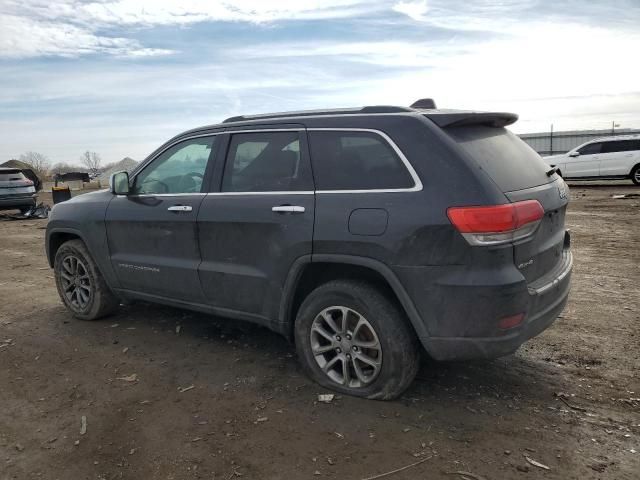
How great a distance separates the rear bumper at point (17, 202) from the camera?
48.8 feet

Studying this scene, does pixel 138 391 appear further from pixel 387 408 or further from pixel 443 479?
pixel 443 479

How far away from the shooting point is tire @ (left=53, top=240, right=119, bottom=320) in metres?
5.12

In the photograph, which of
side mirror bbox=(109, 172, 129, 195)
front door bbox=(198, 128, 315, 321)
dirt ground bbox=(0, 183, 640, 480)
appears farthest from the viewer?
side mirror bbox=(109, 172, 129, 195)

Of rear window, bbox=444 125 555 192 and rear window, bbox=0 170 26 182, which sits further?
rear window, bbox=0 170 26 182

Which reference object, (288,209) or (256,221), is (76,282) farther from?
(288,209)

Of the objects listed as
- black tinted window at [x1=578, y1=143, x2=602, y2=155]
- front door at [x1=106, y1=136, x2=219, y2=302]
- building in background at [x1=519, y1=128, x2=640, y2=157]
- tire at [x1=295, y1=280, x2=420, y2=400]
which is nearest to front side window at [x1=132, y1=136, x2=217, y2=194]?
front door at [x1=106, y1=136, x2=219, y2=302]

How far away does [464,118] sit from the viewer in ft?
10.9

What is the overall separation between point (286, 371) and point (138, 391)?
3.43ft

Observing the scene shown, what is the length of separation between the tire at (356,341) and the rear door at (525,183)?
82 centimetres

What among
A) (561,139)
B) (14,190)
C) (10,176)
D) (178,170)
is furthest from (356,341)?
(561,139)

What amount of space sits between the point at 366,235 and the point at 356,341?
0.70 metres

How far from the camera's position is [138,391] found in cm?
373

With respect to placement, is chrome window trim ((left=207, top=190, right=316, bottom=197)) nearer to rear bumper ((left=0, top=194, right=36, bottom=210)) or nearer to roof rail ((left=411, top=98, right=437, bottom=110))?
roof rail ((left=411, top=98, right=437, bottom=110))

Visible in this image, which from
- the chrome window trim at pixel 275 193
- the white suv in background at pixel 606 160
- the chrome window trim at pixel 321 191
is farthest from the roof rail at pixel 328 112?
the white suv in background at pixel 606 160
